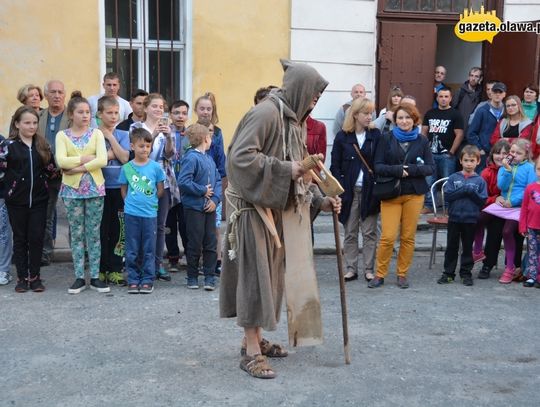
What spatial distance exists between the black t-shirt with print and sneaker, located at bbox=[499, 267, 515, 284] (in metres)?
2.98

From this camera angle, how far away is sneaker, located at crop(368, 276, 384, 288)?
287 inches

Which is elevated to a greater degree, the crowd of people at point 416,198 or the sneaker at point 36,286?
the crowd of people at point 416,198

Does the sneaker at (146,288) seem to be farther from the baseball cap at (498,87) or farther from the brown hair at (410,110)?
the baseball cap at (498,87)

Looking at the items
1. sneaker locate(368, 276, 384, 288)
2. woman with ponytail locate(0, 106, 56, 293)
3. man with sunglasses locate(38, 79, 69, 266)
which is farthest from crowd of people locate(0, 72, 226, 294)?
sneaker locate(368, 276, 384, 288)

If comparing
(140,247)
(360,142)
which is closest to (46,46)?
(140,247)

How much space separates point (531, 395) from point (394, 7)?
23.5ft

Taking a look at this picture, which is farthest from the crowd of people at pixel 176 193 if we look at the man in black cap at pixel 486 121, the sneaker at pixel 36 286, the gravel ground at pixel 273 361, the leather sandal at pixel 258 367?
the leather sandal at pixel 258 367

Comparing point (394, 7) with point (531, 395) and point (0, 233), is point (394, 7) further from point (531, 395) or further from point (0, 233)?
point (531, 395)

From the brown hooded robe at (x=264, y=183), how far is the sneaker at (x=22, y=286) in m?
2.63

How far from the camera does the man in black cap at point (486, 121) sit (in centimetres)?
1001

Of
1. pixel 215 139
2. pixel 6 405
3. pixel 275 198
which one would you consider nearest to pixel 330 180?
pixel 275 198

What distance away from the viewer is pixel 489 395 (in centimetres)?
469

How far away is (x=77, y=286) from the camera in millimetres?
6941

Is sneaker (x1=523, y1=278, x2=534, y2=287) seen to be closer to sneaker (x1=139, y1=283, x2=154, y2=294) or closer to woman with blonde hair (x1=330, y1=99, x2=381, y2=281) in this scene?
woman with blonde hair (x1=330, y1=99, x2=381, y2=281)
